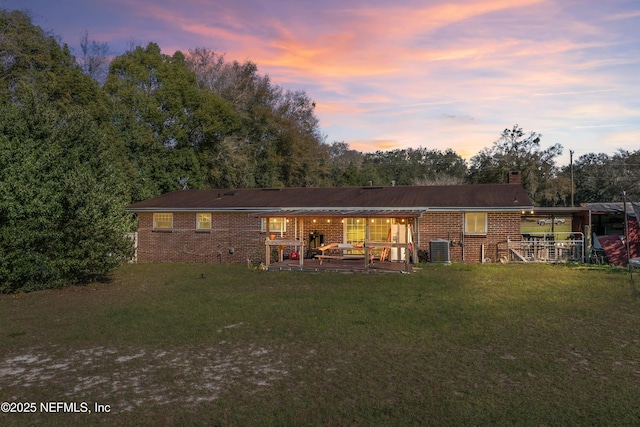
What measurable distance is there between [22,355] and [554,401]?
26.6ft

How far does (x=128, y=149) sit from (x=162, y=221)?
370 inches

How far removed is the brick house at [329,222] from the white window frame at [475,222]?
42mm

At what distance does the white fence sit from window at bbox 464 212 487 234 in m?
1.21

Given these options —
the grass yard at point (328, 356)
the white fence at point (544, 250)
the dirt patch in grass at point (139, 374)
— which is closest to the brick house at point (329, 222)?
the white fence at point (544, 250)

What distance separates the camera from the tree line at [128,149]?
14.0 meters

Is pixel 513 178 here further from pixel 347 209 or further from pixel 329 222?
pixel 329 222

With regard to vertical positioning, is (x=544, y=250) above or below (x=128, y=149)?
below

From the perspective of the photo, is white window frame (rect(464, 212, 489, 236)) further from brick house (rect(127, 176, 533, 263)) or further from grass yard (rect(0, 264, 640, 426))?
grass yard (rect(0, 264, 640, 426))

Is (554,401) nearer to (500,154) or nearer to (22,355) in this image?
(22,355)

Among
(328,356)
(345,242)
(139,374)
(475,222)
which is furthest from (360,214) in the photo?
(139,374)

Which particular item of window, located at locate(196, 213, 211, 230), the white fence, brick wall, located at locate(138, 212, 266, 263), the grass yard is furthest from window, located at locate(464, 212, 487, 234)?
window, located at locate(196, 213, 211, 230)

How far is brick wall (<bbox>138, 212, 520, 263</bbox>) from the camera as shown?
20406 millimetres

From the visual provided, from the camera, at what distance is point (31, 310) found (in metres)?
11.5

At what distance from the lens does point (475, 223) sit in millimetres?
20578
